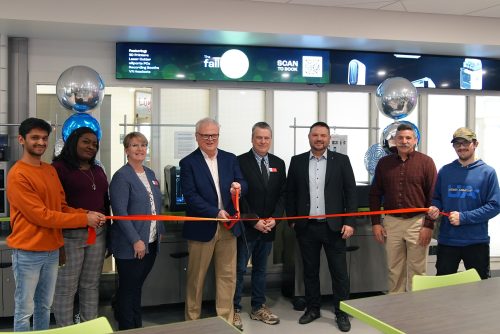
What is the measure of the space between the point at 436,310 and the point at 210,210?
1.86m

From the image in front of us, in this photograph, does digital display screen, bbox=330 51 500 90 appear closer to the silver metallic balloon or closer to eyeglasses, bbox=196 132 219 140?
the silver metallic balloon

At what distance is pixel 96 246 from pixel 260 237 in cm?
132

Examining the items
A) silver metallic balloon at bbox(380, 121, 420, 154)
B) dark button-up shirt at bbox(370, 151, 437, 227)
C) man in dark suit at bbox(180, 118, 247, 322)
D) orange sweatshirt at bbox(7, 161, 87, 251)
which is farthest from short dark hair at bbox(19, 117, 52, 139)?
silver metallic balloon at bbox(380, 121, 420, 154)

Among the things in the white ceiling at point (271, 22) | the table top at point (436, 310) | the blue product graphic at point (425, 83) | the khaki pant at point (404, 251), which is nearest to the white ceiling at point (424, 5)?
the white ceiling at point (271, 22)

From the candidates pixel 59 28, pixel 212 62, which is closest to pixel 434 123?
pixel 212 62

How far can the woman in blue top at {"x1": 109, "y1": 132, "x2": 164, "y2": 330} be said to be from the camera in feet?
10.1

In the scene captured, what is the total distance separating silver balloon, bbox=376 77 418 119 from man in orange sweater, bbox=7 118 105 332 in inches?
120

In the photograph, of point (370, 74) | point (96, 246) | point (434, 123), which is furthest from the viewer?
point (434, 123)

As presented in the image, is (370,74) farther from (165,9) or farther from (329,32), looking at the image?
(165,9)

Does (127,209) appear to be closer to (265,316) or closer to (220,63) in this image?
(265,316)

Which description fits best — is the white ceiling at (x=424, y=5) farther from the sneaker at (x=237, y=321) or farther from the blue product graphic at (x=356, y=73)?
the sneaker at (x=237, y=321)

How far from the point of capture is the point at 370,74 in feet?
18.6

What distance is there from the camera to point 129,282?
3191mm

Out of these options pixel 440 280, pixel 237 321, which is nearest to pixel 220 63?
pixel 237 321
